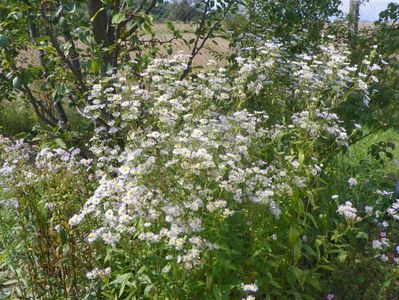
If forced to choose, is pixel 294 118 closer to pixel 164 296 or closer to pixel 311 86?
pixel 311 86

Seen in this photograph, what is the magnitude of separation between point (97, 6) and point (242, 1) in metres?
1.14

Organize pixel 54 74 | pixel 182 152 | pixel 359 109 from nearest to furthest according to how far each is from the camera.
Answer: pixel 182 152
pixel 54 74
pixel 359 109

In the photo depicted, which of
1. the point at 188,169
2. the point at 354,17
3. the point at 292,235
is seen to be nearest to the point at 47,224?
the point at 188,169

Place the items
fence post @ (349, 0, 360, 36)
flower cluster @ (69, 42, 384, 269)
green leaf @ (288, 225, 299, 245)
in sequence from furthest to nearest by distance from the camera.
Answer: fence post @ (349, 0, 360, 36) < green leaf @ (288, 225, 299, 245) < flower cluster @ (69, 42, 384, 269)

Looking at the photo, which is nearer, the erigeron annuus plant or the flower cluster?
the flower cluster

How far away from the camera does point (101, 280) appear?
2.68m

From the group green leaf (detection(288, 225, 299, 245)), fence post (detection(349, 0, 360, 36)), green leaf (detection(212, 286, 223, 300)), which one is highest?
fence post (detection(349, 0, 360, 36))

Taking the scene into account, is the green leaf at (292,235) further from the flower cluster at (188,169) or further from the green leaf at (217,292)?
the green leaf at (217,292)

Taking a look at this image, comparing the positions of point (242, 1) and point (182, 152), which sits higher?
point (242, 1)

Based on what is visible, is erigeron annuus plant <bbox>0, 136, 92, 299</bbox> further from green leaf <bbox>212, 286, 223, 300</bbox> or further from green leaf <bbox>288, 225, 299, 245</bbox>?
green leaf <bbox>288, 225, 299, 245</bbox>

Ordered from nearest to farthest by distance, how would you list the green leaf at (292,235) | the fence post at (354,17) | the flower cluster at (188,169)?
1. the flower cluster at (188,169)
2. the green leaf at (292,235)
3. the fence post at (354,17)

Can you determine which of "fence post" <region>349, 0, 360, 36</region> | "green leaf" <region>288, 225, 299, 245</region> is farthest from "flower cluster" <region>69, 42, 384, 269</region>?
"fence post" <region>349, 0, 360, 36</region>

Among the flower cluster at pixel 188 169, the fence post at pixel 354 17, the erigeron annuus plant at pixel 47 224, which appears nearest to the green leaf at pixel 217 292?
the flower cluster at pixel 188 169

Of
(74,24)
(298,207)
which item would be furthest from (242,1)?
(298,207)
